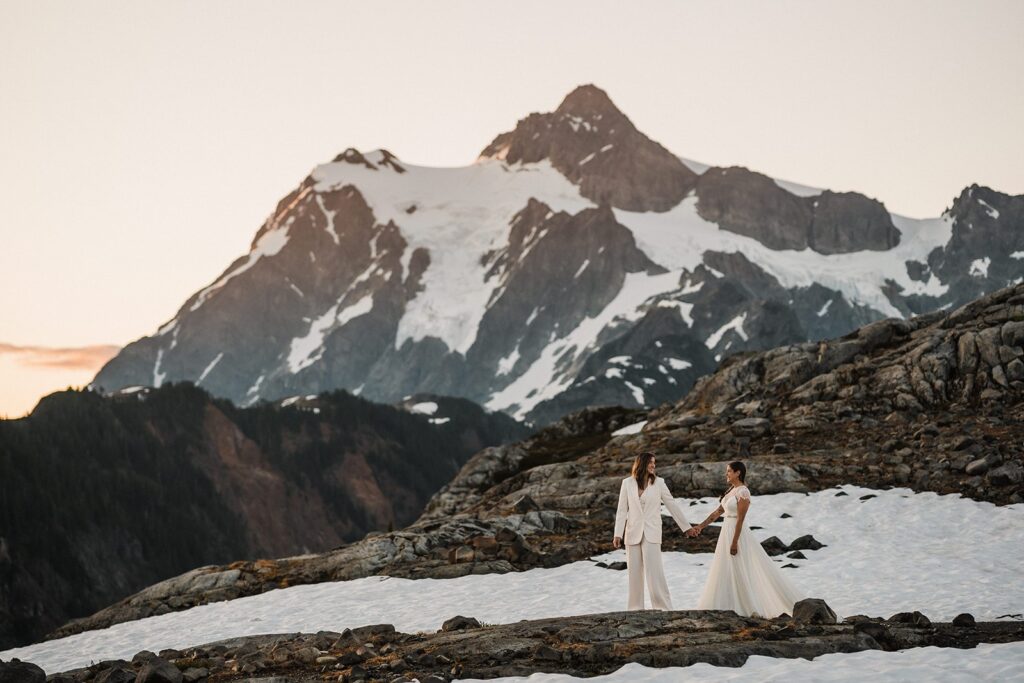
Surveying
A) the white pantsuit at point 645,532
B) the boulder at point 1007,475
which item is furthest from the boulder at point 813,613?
the boulder at point 1007,475

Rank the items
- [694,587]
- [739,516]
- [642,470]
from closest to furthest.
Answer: [739,516]
[642,470]
[694,587]

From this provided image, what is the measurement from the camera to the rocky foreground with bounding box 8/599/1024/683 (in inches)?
636

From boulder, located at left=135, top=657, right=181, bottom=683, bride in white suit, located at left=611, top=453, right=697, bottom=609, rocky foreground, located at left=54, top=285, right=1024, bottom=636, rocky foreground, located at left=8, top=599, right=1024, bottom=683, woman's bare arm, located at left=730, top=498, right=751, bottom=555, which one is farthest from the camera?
rocky foreground, located at left=54, top=285, right=1024, bottom=636

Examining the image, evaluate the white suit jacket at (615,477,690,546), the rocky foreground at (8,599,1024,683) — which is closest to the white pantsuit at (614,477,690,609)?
the white suit jacket at (615,477,690,546)

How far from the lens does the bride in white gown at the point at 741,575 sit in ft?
66.6

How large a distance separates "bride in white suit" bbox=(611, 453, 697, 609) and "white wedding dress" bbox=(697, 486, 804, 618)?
1094 mm

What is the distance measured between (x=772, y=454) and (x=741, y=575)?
77.9 feet

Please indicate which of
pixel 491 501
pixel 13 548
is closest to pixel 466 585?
pixel 491 501

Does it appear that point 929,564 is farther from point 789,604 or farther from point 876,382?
point 876,382

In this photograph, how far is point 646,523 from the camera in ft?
71.5

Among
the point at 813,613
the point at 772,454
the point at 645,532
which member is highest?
the point at 772,454

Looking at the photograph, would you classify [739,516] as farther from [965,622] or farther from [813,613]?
[965,622]

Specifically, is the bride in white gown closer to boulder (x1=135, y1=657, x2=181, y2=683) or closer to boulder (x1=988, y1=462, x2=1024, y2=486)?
boulder (x1=135, y1=657, x2=181, y2=683)

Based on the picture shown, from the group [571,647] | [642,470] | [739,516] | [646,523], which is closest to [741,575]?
[739,516]
